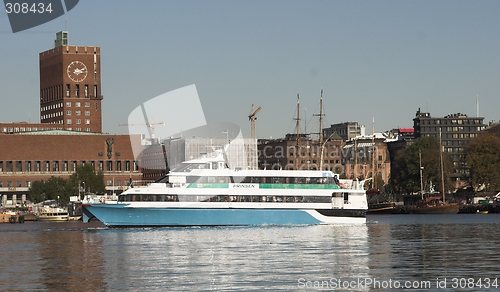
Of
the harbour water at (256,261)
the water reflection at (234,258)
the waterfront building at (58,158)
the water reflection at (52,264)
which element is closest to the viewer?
the harbour water at (256,261)

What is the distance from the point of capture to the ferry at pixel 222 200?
7862cm

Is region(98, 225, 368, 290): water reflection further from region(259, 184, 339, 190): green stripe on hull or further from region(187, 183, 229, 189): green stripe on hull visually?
region(259, 184, 339, 190): green stripe on hull

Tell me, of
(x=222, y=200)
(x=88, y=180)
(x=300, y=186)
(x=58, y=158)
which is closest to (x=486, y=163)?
(x=88, y=180)

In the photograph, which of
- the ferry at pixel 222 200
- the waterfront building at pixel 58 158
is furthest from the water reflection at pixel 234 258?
the waterfront building at pixel 58 158

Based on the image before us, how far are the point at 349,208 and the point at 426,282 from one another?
146 ft

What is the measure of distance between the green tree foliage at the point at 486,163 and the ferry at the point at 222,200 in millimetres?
71559

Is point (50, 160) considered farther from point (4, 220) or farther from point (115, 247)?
point (115, 247)

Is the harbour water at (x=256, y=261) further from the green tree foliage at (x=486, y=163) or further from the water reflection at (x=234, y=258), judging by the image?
the green tree foliage at (x=486, y=163)

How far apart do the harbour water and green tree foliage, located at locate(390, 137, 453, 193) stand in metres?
85.7

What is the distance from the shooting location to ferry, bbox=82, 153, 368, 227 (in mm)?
78625

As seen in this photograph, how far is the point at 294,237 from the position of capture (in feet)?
210

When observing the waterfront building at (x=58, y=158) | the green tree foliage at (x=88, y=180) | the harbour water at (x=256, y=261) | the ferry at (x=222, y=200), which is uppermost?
the waterfront building at (x=58, y=158)

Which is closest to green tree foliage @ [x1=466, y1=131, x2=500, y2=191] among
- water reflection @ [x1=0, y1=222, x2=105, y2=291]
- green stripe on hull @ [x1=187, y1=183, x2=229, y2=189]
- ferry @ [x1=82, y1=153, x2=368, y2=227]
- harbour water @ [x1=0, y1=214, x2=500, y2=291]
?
ferry @ [x1=82, y1=153, x2=368, y2=227]

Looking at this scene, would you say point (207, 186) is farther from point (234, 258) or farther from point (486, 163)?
point (486, 163)
